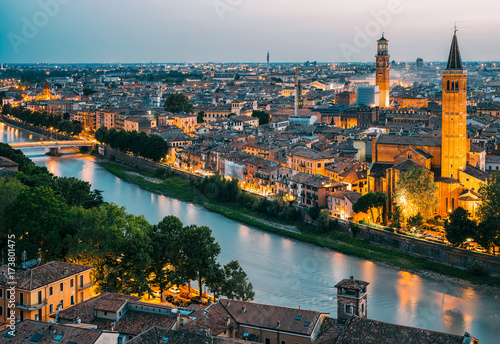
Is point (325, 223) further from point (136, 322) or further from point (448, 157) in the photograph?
point (136, 322)

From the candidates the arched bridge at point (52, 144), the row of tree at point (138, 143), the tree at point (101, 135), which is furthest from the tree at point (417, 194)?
the tree at point (101, 135)

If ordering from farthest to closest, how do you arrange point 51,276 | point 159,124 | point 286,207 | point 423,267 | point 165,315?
1. point 159,124
2. point 286,207
3. point 423,267
4. point 51,276
5. point 165,315

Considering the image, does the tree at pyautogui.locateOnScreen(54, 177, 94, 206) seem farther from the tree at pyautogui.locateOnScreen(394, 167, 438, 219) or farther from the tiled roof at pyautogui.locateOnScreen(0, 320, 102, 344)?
the tiled roof at pyautogui.locateOnScreen(0, 320, 102, 344)

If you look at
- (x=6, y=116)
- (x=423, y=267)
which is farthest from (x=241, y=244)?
(x=6, y=116)

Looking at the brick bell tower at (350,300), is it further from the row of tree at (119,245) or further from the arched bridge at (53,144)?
the arched bridge at (53,144)

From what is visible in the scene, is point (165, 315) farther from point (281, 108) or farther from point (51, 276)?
point (281, 108)

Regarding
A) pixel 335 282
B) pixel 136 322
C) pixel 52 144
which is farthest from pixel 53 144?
pixel 136 322

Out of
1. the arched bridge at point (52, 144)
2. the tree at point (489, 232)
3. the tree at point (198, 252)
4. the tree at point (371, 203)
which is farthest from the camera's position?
the arched bridge at point (52, 144)
